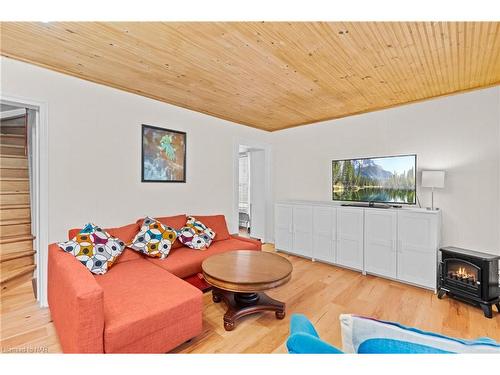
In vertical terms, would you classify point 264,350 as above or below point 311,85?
below

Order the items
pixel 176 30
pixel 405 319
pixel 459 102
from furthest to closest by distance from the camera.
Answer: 1. pixel 459 102
2. pixel 405 319
3. pixel 176 30

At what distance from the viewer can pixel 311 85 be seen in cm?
272

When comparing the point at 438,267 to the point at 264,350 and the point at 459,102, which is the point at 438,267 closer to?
the point at 459,102

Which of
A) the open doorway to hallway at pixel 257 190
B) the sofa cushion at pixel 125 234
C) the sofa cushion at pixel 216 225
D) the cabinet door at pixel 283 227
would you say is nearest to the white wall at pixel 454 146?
the cabinet door at pixel 283 227

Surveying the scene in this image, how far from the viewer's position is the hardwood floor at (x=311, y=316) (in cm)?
185

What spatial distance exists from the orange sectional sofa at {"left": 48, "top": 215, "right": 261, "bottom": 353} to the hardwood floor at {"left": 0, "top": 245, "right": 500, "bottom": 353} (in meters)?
0.24

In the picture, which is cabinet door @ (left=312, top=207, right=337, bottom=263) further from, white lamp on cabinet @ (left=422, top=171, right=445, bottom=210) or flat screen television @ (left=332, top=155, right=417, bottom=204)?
white lamp on cabinet @ (left=422, top=171, right=445, bottom=210)

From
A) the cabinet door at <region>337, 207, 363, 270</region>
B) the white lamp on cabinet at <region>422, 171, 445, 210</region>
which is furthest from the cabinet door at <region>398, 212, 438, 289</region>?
the cabinet door at <region>337, 207, 363, 270</region>

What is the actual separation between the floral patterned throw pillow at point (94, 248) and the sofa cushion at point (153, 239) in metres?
0.21

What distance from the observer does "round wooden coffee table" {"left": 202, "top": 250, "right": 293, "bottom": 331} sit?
6.42 ft

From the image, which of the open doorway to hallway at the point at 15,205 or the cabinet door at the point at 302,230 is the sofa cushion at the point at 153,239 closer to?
the open doorway to hallway at the point at 15,205

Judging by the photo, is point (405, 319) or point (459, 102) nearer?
point (405, 319)
